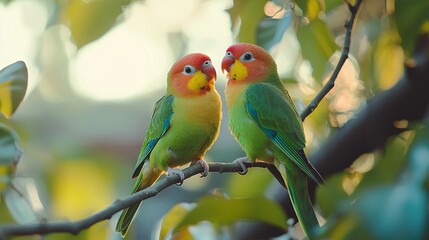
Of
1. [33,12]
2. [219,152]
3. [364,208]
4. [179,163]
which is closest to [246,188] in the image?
[179,163]

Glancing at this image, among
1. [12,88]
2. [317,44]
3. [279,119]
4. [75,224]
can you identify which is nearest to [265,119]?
[279,119]

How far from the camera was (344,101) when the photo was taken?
1606 millimetres

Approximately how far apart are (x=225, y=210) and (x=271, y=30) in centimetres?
30

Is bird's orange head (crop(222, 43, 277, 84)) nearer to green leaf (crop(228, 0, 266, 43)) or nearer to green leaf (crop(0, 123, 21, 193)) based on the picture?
green leaf (crop(228, 0, 266, 43))

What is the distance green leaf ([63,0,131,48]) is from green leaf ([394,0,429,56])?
0.42 metres

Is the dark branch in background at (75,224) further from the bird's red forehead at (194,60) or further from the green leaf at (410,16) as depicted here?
the green leaf at (410,16)

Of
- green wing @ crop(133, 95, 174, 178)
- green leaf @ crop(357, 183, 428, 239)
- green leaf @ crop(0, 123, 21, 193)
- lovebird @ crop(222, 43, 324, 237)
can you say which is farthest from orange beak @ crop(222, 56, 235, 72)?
green leaf @ crop(357, 183, 428, 239)

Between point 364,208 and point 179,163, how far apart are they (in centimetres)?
61

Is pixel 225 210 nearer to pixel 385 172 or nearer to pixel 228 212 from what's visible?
pixel 228 212

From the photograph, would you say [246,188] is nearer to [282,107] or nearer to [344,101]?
[282,107]

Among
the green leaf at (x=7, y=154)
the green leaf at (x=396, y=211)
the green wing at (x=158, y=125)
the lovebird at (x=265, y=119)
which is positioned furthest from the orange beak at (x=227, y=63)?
the green leaf at (x=396, y=211)

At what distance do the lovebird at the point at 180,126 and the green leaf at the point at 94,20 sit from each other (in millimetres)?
124

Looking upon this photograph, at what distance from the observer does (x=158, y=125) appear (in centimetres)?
116

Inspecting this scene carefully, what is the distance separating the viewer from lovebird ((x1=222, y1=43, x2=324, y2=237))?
1.03 metres
